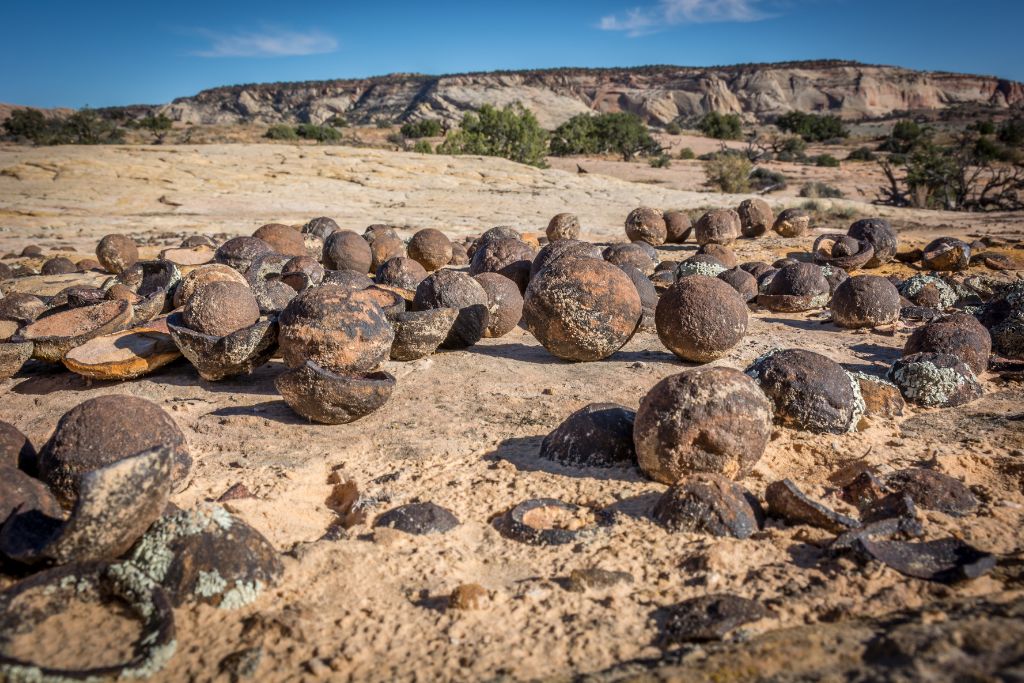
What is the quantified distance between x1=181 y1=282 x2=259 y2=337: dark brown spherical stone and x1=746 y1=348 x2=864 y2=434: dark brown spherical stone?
4.62 meters

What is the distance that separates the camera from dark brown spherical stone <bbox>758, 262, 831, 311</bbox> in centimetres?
926

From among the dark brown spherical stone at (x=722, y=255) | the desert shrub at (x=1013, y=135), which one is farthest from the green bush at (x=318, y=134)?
the desert shrub at (x=1013, y=135)

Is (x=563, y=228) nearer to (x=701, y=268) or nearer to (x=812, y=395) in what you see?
(x=701, y=268)

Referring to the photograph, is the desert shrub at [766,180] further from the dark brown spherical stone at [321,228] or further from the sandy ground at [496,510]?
the sandy ground at [496,510]

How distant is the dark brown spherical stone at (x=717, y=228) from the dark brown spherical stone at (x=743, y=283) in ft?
13.0

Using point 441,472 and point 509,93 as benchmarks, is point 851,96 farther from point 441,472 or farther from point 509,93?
point 441,472

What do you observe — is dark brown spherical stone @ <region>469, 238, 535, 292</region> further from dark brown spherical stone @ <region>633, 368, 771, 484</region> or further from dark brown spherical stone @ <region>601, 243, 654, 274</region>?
dark brown spherical stone @ <region>633, 368, 771, 484</region>

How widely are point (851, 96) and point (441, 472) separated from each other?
264ft

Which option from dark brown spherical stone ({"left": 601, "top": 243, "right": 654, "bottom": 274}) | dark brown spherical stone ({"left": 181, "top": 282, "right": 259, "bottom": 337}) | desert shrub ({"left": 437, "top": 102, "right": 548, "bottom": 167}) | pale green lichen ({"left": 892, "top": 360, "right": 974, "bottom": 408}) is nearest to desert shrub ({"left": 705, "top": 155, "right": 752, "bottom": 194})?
desert shrub ({"left": 437, "top": 102, "right": 548, "bottom": 167})

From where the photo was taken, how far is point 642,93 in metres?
72.9

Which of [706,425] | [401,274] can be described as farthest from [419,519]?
[401,274]

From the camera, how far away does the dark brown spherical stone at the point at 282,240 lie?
10656mm

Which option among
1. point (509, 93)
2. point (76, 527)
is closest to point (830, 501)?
point (76, 527)

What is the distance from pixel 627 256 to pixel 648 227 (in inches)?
158
